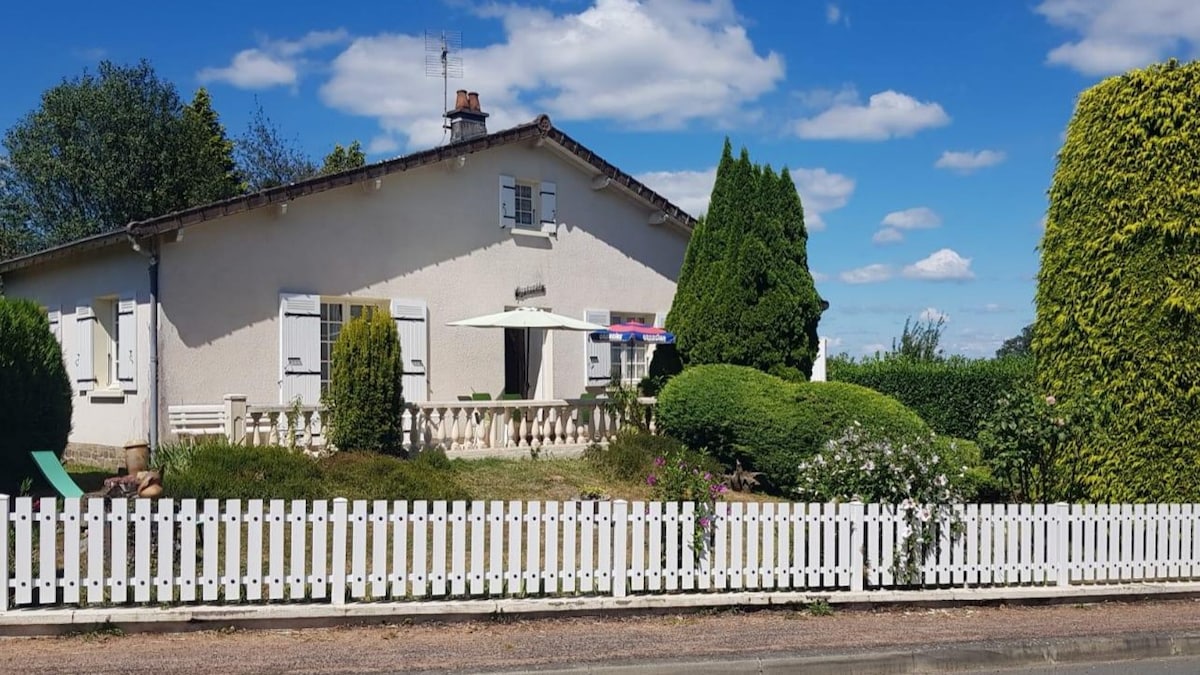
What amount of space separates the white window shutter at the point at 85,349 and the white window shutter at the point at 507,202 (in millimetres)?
6653

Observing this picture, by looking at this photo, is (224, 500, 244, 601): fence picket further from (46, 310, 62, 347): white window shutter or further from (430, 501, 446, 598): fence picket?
(46, 310, 62, 347): white window shutter

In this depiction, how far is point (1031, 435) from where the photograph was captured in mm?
10297

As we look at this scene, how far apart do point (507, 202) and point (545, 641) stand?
38.8ft

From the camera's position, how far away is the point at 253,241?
15.4 meters

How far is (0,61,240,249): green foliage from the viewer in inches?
1065

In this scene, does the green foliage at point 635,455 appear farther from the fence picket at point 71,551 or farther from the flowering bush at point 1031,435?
the fence picket at point 71,551

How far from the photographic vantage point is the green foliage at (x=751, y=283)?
1573 cm

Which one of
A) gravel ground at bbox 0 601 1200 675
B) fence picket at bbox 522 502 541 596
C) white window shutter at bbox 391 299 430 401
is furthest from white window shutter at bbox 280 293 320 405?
gravel ground at bbox 0 601 1200 675

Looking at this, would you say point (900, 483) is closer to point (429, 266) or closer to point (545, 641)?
point (545, 641)

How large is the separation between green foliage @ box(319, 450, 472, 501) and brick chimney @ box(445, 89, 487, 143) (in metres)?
8.66

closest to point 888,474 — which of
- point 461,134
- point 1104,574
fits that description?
point 1104,574

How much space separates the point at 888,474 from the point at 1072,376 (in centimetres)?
296

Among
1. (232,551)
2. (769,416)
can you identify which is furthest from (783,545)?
(769,416)

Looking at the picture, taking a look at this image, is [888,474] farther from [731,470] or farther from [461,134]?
[461,134]
